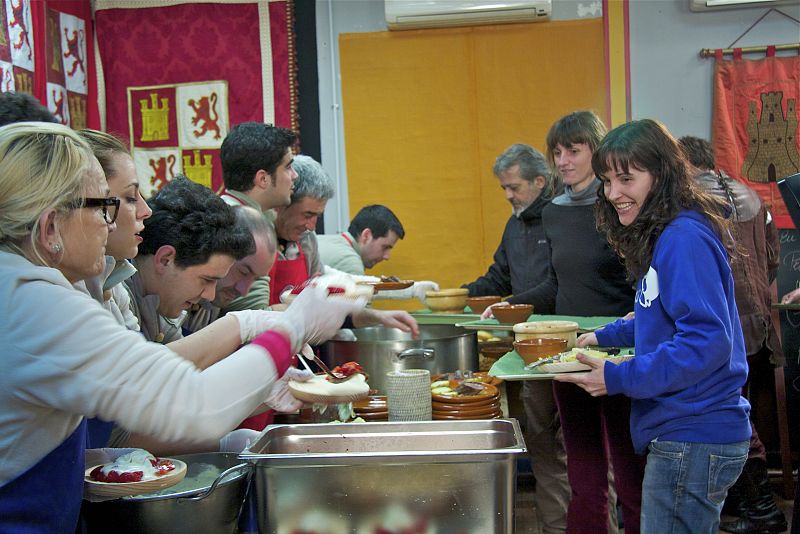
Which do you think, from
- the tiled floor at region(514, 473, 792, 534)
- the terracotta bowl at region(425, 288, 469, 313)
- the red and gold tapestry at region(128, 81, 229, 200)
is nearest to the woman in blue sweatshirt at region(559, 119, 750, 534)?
the tiled floor at region(514, 473, 792, 534)

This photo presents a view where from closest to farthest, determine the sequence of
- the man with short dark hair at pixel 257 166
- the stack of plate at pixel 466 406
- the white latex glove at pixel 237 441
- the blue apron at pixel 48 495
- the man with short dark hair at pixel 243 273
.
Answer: the blue apron at pixel 48 495 → the white latex glove at pixel 237 441 → the stack of plate at pixel 466 406 → the man with short dark hair at pixel 243 273 → the man with short dark hair at pixel 257 166

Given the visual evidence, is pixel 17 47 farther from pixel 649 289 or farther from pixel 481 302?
pixel 649 289

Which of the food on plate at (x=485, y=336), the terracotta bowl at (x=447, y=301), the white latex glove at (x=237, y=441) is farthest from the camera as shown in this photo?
the terracotta bowl at (x=447, y=301)

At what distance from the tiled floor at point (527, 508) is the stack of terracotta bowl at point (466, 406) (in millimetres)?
1532

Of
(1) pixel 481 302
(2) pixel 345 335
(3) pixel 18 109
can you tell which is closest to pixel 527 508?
(1) pixel 481 302

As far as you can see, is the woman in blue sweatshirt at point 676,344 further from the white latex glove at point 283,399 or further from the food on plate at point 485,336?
the food on plate at point 485,336

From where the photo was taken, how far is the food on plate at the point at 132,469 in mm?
1581

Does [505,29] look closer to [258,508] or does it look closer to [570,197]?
[570,197]

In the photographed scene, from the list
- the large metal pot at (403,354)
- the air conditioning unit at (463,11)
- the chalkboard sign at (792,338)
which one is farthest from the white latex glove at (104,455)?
the air conditioning unit at (463,11)

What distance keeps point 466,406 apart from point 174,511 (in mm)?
983

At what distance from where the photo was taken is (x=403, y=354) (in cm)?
264

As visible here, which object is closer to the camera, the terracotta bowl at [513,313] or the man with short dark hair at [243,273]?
the man with short dark hair at [243,273]

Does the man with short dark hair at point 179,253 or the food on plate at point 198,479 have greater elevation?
the man with short dark hair at point 179,253

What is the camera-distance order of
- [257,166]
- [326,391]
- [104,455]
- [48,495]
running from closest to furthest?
1. [48,495]
2. [104,455]
3. [326,391]
4. [257,166]
